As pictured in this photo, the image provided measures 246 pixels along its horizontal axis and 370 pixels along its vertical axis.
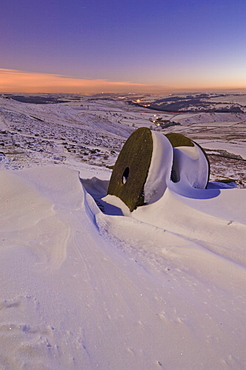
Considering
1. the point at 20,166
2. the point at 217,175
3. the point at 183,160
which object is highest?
the point at 183,160

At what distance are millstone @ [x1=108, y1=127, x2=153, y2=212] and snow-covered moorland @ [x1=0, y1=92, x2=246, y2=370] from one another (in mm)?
321

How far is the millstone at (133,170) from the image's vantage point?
4.62 m

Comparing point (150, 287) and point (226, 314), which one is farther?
point (150, 287)

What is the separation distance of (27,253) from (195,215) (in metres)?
2.40

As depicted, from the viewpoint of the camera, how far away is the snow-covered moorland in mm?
1552

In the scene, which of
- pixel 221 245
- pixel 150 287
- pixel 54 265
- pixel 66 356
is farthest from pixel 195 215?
pixel 66 356

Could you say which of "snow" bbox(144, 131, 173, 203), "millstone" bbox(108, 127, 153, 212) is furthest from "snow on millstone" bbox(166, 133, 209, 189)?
"millstone" bbox(108, 127, 153, 212)

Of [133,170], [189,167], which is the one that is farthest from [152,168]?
[189,167]

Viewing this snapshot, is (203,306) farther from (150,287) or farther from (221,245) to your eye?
(221,245)

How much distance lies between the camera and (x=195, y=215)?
3730 mm

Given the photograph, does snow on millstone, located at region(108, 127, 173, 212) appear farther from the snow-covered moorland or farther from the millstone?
the snow-covered moorland

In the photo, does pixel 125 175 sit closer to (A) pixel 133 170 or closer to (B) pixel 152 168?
(A) pixel 133 170

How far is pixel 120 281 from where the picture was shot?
7.48 ft

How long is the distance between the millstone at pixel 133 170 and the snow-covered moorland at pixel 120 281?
1.05 feet
